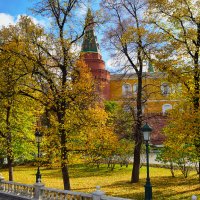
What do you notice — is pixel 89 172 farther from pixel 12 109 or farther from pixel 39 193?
pixel 39 193

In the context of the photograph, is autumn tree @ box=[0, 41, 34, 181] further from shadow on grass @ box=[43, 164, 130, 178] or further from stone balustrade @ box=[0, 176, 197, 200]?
stone balustrade @ box=[0, 176, 197, 200]

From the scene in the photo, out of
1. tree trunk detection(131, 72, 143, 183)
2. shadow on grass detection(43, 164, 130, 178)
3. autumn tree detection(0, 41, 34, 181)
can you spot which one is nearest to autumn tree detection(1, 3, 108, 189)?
autumn tree detection(0, 41, 34, 181)

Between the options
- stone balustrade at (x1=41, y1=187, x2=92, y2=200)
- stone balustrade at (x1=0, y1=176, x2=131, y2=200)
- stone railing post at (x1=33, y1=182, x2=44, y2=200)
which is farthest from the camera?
stone railing post at (x1=33, y1=182, x2=44, y2=200)

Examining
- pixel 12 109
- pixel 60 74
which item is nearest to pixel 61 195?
pixel 60 74

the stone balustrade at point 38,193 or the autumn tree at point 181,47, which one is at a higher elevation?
the autumn tree at point 181,47

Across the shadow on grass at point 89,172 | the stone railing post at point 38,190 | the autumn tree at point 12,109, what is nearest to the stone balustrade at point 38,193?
the stone railing post at point 38,190

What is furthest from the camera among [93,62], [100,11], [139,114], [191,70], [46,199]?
[93,62]

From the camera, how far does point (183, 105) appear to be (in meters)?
16.3

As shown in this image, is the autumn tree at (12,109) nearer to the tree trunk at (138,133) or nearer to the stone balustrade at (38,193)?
the stone balustrade at (38,193)

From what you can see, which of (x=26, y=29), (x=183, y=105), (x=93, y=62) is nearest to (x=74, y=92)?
(x=26, y=29)

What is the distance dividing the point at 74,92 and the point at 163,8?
579 cm

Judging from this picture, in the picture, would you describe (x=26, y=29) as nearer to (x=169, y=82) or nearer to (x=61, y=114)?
(x=61, y=114)

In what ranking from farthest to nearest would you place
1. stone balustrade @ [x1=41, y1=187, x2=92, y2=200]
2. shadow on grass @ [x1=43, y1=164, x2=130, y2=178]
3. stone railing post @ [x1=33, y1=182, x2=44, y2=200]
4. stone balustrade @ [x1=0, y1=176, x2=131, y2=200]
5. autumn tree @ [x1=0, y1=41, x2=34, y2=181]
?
shadow on grass @ [x1=43, y1=164, x2=130, y2=178] < autumn tree @ [x1=0, y1=41, x2=34, y2=181] < stone railing post @ [x1=33, y1=182, x2=44, y2=200] < stone balustrade @ [x1=41, y1=187, x2=92, y2=200] < stone balustrade @ [x1=0, y1=176, x2=131, y2=200]

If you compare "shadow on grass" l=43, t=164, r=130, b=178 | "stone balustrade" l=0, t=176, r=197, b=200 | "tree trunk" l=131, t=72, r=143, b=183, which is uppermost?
"tree trunk" l=131, t=72, r=143, b=183
